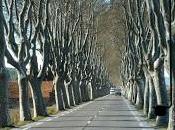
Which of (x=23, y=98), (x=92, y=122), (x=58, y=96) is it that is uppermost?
(x=23, y=98)

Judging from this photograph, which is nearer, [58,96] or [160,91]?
[160,91]

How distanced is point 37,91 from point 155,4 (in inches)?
668

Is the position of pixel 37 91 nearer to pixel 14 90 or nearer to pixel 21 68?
pixel 21 68

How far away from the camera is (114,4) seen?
1984 inches

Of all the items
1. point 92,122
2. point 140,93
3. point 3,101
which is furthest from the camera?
point 140,93

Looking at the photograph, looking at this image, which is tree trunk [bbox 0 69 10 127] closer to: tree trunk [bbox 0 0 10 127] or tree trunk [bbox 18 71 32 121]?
tree trunk [bbox 0 0 10 127]

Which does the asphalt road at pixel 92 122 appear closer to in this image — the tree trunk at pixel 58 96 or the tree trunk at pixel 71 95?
the tree trunk at pixel 58 96

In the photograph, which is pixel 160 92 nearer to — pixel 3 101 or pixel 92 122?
pixel 92 122

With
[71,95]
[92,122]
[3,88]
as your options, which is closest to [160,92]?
[92,122]

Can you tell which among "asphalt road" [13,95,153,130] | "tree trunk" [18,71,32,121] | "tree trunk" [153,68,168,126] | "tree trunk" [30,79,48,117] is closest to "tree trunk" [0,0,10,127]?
"asphalt road" [13,95,153,130]

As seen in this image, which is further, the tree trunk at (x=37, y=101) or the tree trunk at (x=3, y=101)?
the tree trunk at (x=37, y=101)

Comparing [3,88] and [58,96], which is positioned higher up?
[3,88]

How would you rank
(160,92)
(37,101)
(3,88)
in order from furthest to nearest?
(37,101) → (160,92) → (3,88)

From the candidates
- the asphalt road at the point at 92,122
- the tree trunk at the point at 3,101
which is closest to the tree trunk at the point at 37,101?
the asphalt road at the point at 92,122
